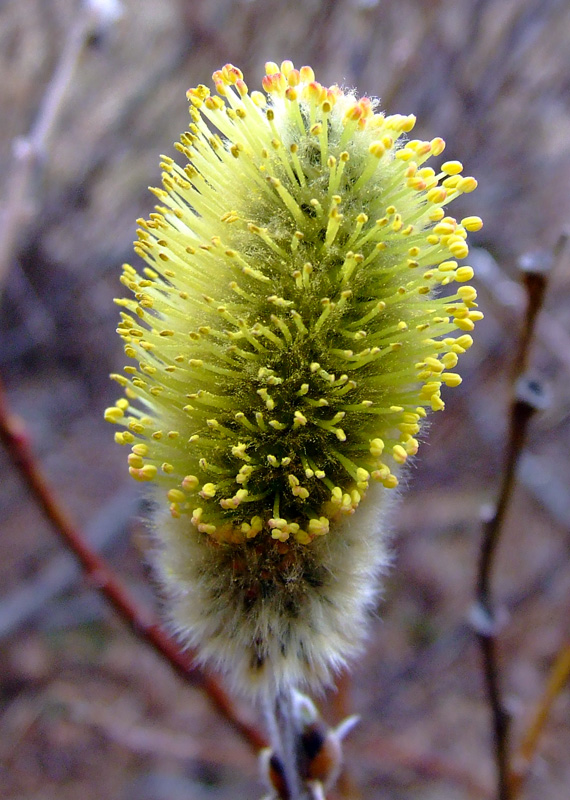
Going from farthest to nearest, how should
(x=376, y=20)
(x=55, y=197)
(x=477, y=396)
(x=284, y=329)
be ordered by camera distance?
(x=55, y=197) < (x=477, y=396) < (x=376, y=20) < (x=284, y=329)

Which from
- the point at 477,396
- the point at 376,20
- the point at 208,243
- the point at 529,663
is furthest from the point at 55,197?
the point at 529,663

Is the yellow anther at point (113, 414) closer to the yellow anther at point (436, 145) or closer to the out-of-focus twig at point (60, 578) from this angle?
the yellow anther at point (436, 145)

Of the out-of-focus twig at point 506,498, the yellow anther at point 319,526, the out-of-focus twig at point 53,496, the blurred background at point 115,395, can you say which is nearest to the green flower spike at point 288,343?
the yellow anther at point 319,526

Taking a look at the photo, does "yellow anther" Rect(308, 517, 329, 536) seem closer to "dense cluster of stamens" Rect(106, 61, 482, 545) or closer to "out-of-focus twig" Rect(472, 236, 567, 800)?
"dense cluster of stamens" Rect(106, 61, 482, 545)

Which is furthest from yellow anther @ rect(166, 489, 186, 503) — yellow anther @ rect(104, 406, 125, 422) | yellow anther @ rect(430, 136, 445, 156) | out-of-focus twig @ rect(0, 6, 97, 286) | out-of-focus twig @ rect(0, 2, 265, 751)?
out-of-focus twig @ rect(0, 6, 97, 286)

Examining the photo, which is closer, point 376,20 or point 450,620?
point 376,20

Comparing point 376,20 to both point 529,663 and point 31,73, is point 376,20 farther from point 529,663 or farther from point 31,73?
point 529,663

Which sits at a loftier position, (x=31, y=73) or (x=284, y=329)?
(x=31, y=73)
